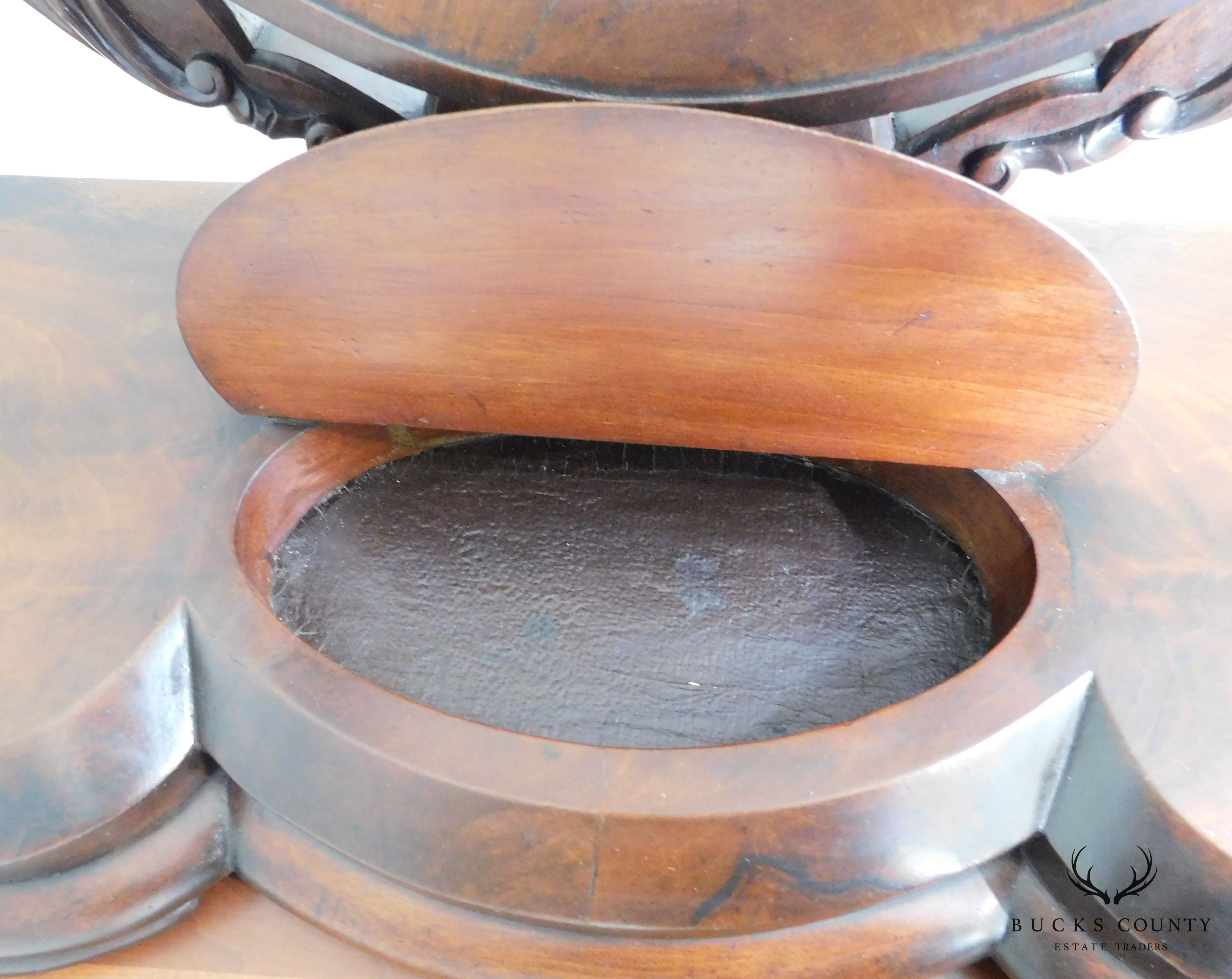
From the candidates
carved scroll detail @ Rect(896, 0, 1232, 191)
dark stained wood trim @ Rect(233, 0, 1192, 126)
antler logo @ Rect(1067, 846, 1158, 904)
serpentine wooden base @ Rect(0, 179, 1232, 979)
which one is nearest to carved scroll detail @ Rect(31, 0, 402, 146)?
dark stained wood trim @ Rect(233, 0, 1192, 126)

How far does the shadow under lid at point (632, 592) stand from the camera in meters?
0.51

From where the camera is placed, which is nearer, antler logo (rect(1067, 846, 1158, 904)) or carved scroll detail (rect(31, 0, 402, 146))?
antler logo (rect(1067, 846, 1158, 904))

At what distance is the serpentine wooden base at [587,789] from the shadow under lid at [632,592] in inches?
2.1

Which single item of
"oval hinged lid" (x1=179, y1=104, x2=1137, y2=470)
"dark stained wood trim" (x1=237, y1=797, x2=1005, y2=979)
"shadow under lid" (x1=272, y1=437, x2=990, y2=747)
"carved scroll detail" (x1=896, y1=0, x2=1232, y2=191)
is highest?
"carved scroll detail" (x1=896, y1=0, x2=1232, y2=191)

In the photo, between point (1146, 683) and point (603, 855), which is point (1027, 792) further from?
point (603, 855)

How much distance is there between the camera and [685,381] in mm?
522

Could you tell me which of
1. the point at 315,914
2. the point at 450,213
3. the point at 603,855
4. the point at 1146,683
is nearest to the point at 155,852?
the point at 315,914

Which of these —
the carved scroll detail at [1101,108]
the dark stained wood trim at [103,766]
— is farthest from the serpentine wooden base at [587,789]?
the carved scroll detail at [1101,108]

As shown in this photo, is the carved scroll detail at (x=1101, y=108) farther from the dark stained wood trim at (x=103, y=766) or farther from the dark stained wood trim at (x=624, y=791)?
the dark stained wood trim at (x=103, y=766)

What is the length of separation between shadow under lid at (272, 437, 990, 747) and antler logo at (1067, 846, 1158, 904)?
0.34 feet

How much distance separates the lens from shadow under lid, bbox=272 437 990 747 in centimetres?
51

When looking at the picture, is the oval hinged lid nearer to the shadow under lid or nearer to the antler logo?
the shadow under lid

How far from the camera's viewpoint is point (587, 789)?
423 millimetres

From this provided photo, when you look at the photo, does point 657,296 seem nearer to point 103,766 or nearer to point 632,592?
point 632,592
